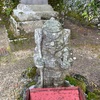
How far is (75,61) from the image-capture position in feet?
19.2

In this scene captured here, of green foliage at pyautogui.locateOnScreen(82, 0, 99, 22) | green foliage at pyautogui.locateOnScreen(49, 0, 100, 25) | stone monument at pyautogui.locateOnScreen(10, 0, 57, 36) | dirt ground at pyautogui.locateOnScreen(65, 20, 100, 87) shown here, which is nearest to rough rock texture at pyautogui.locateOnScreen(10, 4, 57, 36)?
stone monument at pyautogui.locateOnScreen(10, 0, 57, 36)

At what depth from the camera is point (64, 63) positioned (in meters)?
3.38

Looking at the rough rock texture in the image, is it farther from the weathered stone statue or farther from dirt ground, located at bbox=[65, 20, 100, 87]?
the weathered stone statue

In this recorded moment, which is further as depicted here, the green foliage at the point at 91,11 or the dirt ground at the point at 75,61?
the green foliage at the point at 91,11

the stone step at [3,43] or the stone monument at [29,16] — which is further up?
the stone monument at [29,16]

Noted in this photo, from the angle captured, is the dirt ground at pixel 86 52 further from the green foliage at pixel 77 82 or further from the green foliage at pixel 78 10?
the green foliage at pixel 77 82

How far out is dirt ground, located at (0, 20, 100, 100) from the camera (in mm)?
4711

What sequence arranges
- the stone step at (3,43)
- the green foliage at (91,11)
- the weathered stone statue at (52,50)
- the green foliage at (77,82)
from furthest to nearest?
the green foliage at (91,11), the stone step at (3,43), the green foliage at (77,82), the weathered stone statue at (52,50)

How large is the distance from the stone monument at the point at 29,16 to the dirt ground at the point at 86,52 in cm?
117

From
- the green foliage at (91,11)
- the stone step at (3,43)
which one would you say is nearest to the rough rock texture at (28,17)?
the stone step at (3,43)

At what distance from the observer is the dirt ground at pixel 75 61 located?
4.71 metres

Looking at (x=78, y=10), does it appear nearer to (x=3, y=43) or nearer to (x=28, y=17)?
(x=28, y=17)

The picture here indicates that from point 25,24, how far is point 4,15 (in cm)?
251

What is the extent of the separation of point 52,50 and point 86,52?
10.6 ft
